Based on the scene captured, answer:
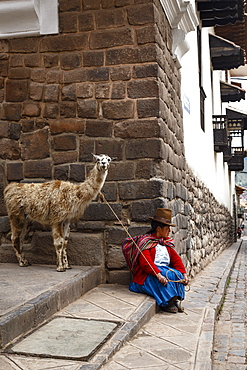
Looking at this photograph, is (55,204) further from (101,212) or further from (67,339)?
(67,339)

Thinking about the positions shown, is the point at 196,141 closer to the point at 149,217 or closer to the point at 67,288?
the point at 149,217

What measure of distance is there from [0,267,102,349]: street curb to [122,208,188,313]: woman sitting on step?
0.50 metres

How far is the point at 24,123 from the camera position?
18.3 ft

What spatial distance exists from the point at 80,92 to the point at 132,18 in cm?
103

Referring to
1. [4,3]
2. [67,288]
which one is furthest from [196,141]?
[67,288]

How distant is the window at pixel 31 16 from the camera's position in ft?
18.1

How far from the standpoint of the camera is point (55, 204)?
15.9ft

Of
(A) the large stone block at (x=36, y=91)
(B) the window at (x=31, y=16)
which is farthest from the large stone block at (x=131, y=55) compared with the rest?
(A) the large stone block at (x=36, y=91)

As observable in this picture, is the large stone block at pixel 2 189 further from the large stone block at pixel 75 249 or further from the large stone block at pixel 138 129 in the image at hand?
the large stone block at pixel 138 129

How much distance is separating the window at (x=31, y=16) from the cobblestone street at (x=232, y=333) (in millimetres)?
3820

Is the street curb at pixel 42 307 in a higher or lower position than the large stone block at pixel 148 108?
lower

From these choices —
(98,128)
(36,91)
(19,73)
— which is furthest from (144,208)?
(19,73)

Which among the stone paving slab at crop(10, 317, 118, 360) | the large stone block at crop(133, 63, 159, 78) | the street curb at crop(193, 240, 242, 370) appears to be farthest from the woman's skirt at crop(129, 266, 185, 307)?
the large stone block at crop(133, 63, 159, 78)

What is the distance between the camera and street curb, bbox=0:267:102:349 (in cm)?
309
